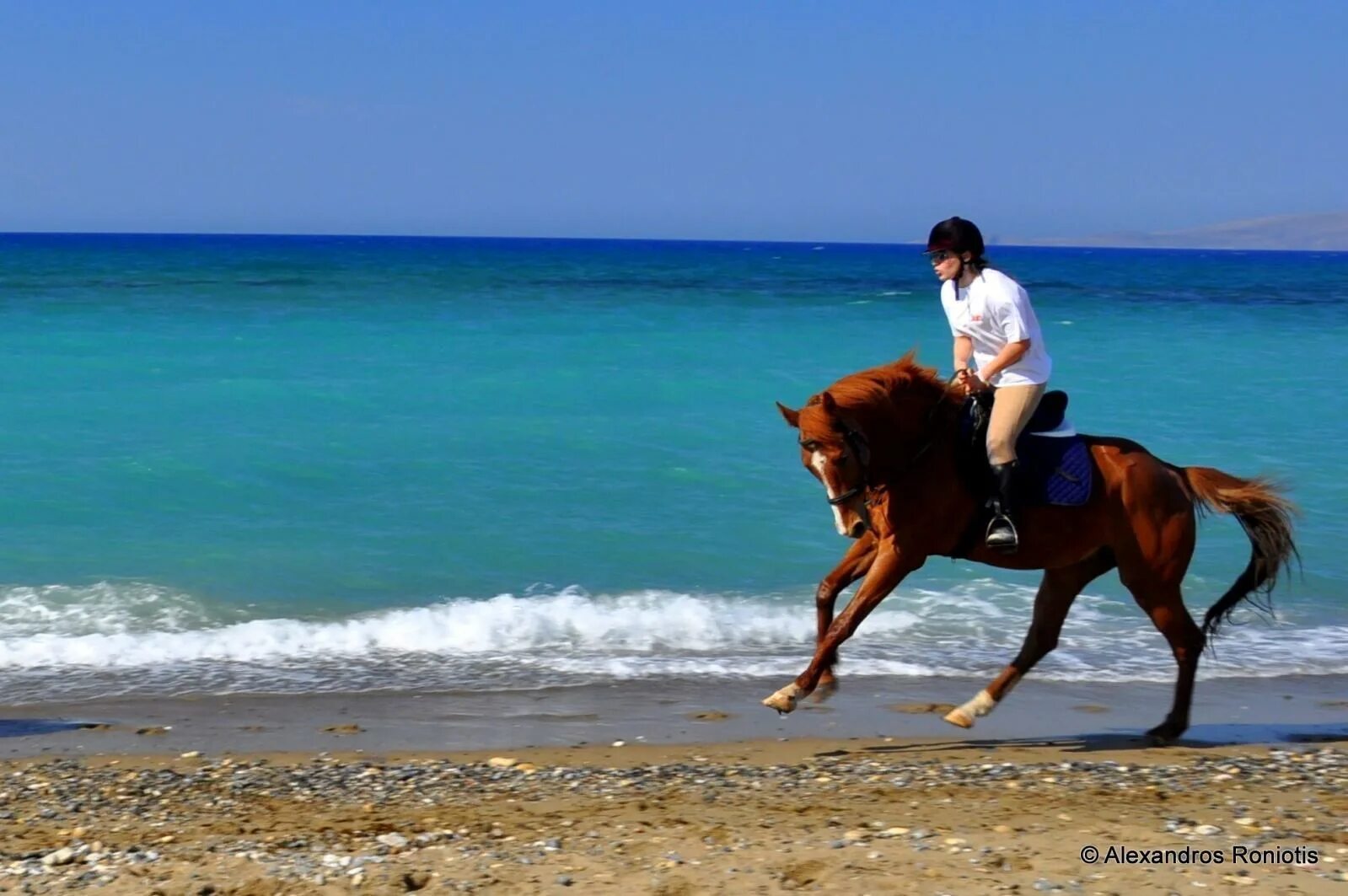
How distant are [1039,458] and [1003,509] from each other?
1.14 feet

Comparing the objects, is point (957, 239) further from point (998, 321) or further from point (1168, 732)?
point (1168, 732)

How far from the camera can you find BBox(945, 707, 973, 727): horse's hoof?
7.85 m

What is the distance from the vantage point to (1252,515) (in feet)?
26.9

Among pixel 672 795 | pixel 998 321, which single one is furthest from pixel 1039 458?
pixel 672 795

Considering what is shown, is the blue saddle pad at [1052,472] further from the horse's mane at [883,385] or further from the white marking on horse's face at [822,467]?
the white marking on horse's face at [822,467]

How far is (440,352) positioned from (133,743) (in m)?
23.9

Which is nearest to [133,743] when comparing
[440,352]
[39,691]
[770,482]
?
[39,691]

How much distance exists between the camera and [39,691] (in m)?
8.90

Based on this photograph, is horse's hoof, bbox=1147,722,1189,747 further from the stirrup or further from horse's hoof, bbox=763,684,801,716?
horse's hoof, bbox=763,684,801,716

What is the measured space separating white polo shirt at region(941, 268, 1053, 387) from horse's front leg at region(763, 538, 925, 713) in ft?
3.27

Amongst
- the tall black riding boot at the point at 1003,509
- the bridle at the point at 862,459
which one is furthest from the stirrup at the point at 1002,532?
the bridle at the point at 862,459

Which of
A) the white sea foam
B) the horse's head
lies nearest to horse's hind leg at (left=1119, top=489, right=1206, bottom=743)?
Answer: the white sea foam

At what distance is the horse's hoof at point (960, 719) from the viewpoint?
785 cm

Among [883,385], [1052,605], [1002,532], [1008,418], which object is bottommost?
[1052,605]
